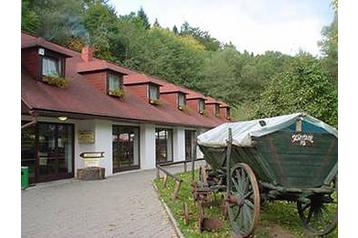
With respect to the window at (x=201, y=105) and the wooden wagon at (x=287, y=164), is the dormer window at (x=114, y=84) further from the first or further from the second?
the wooden wagon at (x=287, y=164)

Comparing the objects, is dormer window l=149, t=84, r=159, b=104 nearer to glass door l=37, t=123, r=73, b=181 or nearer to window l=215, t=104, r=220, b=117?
glass door l=37, t=123, r=73, b=181

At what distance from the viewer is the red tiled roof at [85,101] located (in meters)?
11.3

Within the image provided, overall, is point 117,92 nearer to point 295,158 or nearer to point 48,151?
point 48,151

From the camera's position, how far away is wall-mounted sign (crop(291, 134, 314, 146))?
202 inches

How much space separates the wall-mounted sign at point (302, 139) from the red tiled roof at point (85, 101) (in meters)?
7.46

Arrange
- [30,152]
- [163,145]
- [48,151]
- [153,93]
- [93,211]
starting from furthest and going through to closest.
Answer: [163,145] → [153,93] → [48,151] → [30,152] → [93,211]

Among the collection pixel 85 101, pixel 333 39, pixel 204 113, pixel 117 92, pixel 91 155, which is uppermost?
pixel 117 92

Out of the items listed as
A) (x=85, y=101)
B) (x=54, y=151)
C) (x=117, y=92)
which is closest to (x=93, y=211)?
(x=54, y=151)

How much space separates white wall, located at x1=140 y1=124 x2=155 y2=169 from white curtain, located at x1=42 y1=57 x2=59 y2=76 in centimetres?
536

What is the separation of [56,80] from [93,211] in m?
6.72

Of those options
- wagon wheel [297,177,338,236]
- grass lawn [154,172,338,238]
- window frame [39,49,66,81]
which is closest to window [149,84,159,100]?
Answer: window frame [39,49,66,81]

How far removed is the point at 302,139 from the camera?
16.9 feet

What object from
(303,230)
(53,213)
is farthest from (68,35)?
(303,230)
